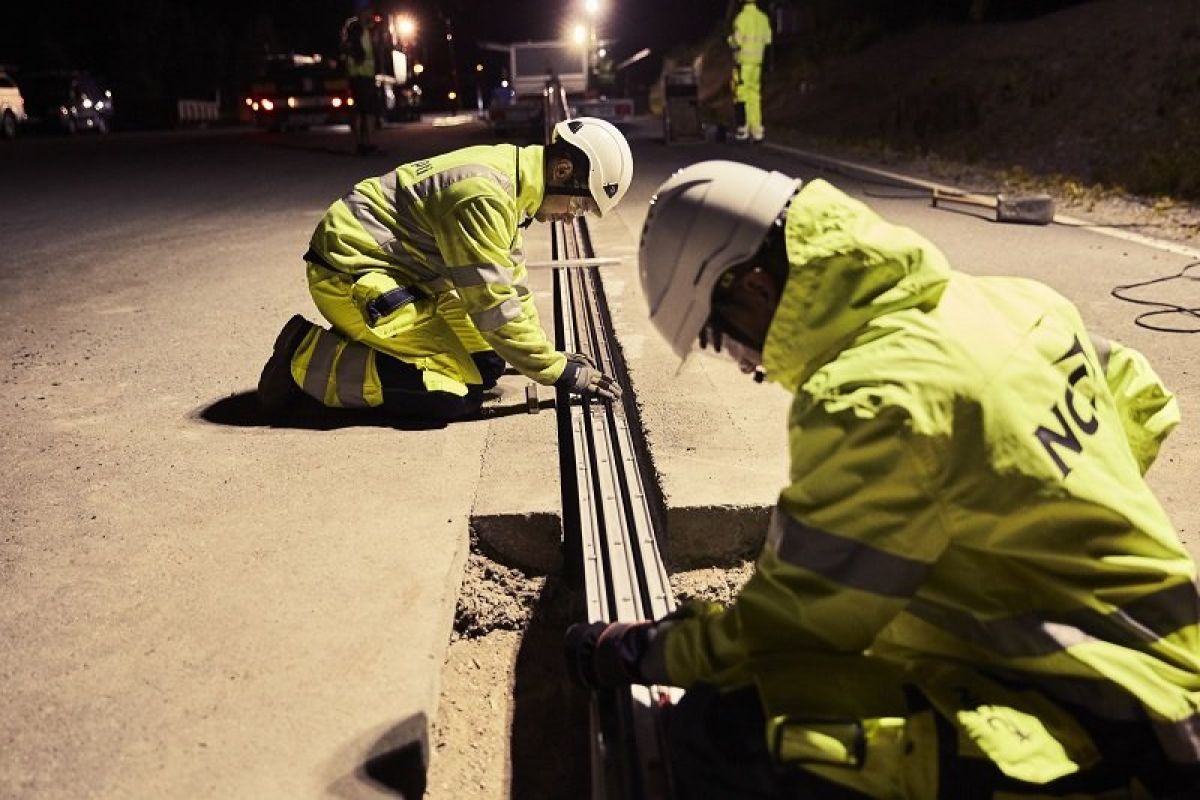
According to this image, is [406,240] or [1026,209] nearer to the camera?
[406,240]

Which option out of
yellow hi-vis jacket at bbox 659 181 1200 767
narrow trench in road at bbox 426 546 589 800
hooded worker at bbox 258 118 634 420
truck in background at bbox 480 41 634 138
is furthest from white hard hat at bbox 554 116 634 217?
truck in background at bbox 480 41 634 138

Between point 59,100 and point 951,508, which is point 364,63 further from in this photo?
point 951,508

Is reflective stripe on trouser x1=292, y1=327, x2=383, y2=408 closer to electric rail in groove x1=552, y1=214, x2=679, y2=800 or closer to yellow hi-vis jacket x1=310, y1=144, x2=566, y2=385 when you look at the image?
yellow hi-vis jacket x1=310, y1=144, x2=566, y2=385

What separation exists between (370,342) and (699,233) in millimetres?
2715

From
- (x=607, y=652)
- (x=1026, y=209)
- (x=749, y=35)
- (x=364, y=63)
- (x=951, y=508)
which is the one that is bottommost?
(x=607, y=652)

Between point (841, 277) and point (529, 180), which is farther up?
point (529, 180)

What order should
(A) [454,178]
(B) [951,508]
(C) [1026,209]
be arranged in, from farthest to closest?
(C) [1026,209], (A) [454,178], (B) [951,508]

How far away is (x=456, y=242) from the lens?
398 centimetres

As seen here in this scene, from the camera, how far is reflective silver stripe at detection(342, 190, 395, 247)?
171 inches

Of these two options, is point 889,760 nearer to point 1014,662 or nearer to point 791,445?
point 1014,662

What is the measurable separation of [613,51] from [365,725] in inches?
1720

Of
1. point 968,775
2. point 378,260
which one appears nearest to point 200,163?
point 378,260

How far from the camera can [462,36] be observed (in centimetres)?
4012

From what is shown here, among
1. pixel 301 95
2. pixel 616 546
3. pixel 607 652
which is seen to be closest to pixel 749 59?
pixel 301 95
